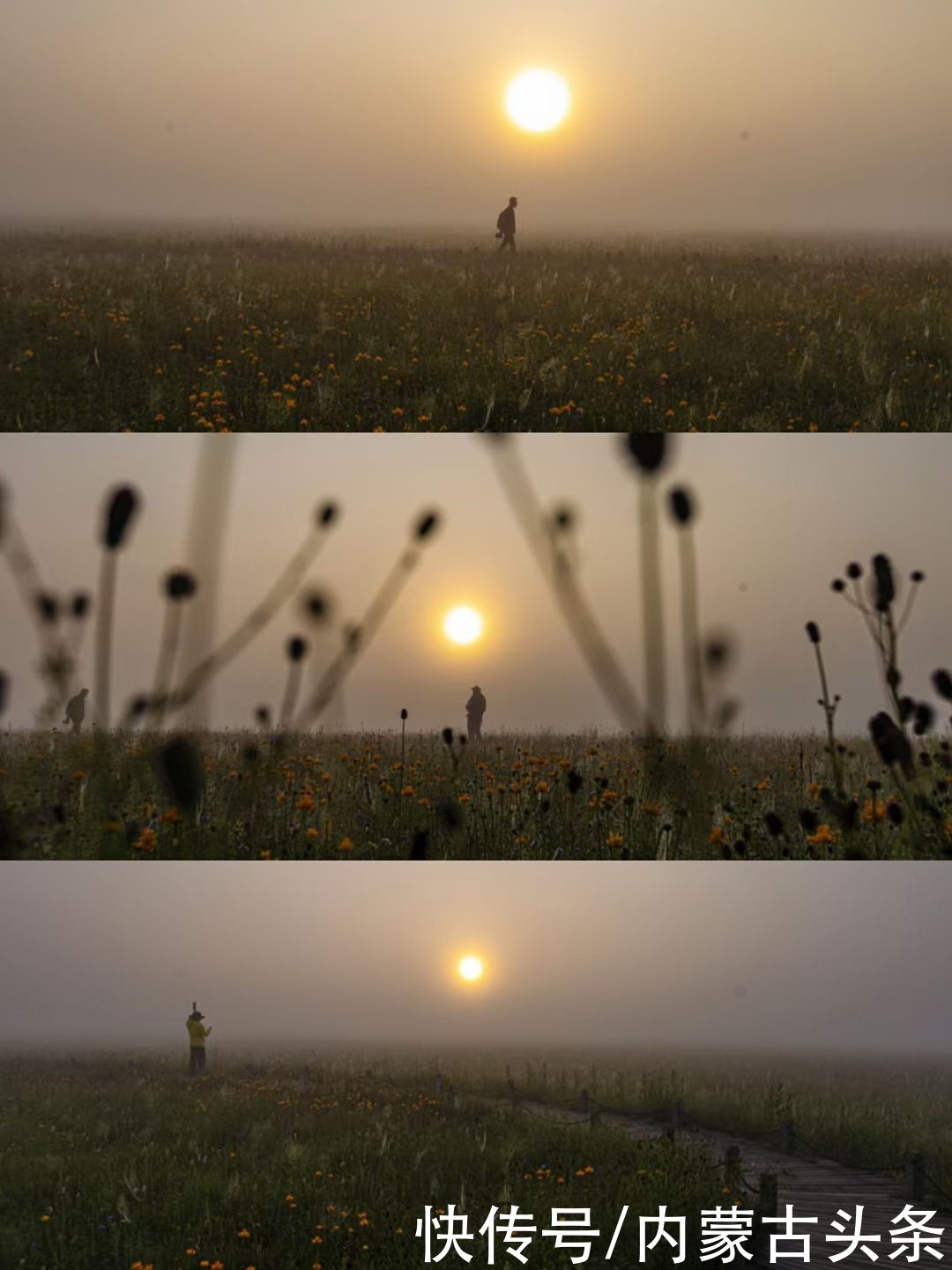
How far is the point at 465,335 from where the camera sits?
4.81 m

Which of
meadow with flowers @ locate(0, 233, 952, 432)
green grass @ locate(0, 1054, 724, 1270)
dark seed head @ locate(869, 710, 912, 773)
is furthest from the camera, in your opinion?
meadow with flowers @ locate(0, 233, 952, 432)

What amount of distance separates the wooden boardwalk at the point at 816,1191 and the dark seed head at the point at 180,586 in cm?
171

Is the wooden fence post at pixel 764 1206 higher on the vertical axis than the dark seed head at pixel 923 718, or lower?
lower

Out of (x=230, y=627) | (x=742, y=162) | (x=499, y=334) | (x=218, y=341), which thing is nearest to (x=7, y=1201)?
(x=230, y=627)

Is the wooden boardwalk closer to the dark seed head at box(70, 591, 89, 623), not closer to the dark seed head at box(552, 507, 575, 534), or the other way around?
the dark seed head at box(552, 507, 575, 534)

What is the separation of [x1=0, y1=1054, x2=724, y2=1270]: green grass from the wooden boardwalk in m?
0.05

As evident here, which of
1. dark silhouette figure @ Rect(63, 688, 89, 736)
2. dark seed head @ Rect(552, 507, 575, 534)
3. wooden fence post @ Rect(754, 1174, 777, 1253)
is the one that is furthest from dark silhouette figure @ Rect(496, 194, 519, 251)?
wooden fence post @ Rect(754, 1174, 777, 1253)

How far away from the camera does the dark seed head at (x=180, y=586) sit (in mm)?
4535

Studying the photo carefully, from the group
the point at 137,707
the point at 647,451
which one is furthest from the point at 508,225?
the point at 137,707

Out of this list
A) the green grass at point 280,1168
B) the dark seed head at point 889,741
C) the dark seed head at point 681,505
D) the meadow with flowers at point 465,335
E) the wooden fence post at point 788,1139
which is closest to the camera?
the green grass at point 280,1168

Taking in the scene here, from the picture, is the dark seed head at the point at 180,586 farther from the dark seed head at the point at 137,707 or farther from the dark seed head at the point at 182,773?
the dark seed head at the point at 182,773

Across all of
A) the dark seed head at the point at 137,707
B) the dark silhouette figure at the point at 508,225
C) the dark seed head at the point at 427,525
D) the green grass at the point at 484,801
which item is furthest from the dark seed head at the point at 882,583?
the dark seed head at the point at 137,707

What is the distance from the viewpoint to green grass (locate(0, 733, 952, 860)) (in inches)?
175

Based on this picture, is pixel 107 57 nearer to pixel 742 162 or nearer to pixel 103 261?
pixel 103 261
